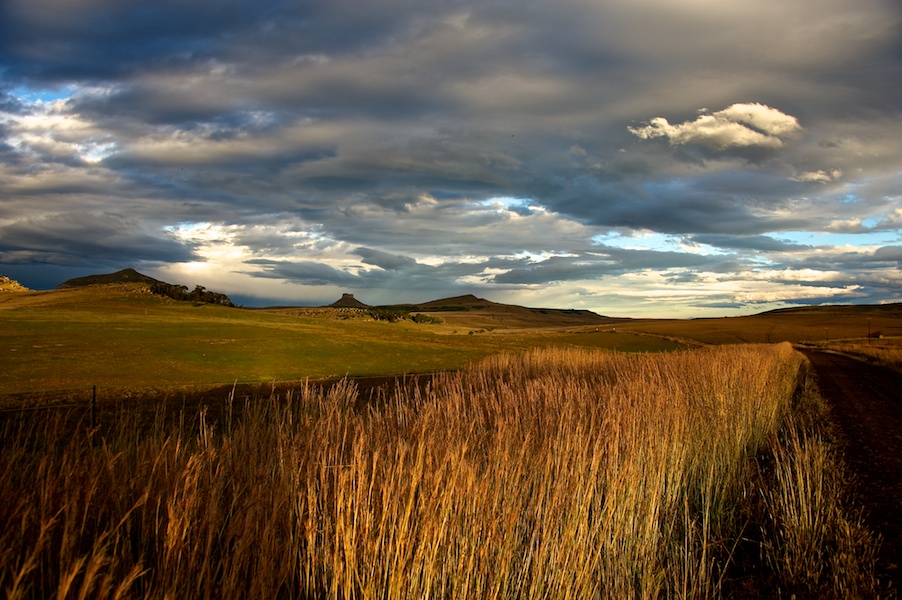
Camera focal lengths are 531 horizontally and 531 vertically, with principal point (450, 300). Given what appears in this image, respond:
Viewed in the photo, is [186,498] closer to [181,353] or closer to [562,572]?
[562,572]

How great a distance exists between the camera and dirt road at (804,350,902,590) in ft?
17.7

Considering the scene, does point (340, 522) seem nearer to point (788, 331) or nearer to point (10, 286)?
point (10, 286)

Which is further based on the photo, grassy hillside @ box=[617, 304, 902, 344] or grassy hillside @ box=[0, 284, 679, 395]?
grassy hillside @ box=[617, 304, 902, 344]

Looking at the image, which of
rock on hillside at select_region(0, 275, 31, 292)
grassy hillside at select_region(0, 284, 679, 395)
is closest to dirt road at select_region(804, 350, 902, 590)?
grassy hillside at select_region(0, 284, 679, 395)

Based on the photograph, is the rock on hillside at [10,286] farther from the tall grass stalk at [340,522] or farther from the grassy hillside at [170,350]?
the tall grass stalk at [340,522]

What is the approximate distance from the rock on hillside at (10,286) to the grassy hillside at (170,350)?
56.7ft

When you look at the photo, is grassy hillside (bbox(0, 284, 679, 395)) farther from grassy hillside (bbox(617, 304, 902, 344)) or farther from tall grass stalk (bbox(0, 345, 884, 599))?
grassy hillside (bbox(617, 304, 902, 344))

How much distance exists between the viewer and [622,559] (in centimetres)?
383

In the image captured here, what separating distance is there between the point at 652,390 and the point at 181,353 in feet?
80.6

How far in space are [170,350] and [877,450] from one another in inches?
1075

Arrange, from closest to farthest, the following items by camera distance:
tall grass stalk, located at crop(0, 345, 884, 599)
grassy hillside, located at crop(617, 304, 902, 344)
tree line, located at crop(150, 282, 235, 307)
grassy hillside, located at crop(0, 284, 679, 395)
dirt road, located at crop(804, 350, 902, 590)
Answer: tall grass stalk, located at crop(0, 345, 884, 599)
dirt road, located at crop(804, 350, 902, 590)
grassy hillside, located at crop(0, 284, 679, 395)
tree line, located at crop(150, 282, 235, 307)
grassy hillside, located at crop(617, 304, 902, 344)

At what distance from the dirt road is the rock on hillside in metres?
75.1

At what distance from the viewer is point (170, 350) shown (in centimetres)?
2631

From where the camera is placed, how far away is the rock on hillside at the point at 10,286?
60.6m
